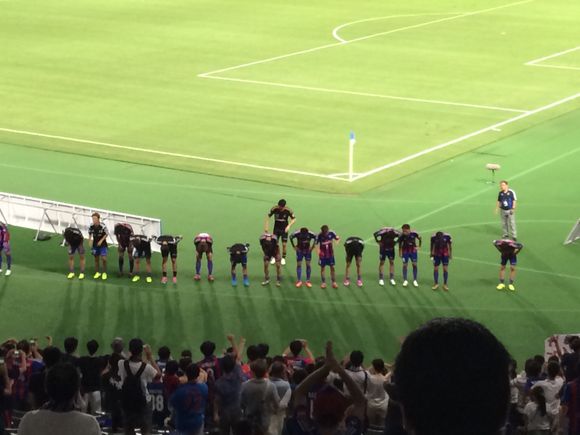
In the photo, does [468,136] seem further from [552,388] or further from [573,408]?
[573,408]

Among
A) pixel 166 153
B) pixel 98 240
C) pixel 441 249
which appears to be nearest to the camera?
pixel 441 249

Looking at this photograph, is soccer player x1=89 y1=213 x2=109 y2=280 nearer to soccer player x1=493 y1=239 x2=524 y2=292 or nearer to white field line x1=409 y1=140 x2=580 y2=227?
white field line x1=409 y1=140 x2=580 y2=227

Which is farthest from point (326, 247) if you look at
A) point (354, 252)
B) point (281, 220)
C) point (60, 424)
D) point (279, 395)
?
point (60, 424)

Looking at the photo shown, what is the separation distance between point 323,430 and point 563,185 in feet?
96.8

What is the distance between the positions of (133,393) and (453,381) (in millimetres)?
11914

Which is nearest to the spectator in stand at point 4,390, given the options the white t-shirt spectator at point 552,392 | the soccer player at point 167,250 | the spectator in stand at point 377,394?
the spectator in stand at point 377,394

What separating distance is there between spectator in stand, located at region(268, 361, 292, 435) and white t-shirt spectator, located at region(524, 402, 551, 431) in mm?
3317

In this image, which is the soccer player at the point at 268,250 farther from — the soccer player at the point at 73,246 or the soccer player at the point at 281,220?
the soccer player at the point at 73,246

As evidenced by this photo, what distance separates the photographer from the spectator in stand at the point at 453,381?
149 inches

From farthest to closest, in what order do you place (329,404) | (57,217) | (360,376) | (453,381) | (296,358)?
1. (57,217)
2. (296,358)
3. (360,376)
4. (329,404)
5. (453,381)

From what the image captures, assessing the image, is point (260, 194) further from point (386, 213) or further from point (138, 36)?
point (138, 36)

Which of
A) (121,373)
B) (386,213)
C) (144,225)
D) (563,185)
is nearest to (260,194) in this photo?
(386,213)

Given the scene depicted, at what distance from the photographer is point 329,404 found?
29.9 feet

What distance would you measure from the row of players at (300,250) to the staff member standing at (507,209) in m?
2.25
